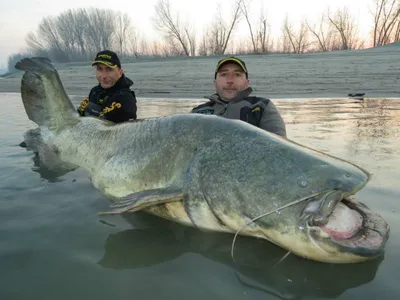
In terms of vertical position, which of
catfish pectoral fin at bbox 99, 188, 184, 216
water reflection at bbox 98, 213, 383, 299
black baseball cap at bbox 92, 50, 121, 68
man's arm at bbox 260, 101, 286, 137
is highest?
black baseball cap at bbox 92, 50, 121, 68

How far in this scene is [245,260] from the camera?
1.80 m

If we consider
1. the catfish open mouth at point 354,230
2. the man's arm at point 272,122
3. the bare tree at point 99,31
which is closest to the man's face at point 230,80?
the man's arm at point 272,122

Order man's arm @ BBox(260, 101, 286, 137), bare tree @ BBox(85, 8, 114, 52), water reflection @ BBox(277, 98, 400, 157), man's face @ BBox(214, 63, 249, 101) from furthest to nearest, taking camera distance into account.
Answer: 1. bare tree @ BBox(85, 8, 114, 52)
2. water reflection @ BBox(277, 98, 400, 157)
3. man's face @ BBox(214, 63, 249, 101)
4. man's arm @ BBox(260, 101, 286, 137)

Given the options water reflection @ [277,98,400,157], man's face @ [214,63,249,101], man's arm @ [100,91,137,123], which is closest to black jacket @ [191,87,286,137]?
man's face @ [214,63,249,101]

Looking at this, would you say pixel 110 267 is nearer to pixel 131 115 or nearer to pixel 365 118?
pixel 131 115

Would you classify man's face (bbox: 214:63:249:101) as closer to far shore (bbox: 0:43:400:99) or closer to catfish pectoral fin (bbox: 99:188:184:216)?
catfish pectoral fin (bbox: 99:188:184:216)

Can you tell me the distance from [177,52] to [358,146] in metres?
35.7

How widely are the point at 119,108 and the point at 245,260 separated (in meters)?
2.81

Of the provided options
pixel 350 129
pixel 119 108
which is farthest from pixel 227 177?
pixel 350 129

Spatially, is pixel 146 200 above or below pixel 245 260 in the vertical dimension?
above

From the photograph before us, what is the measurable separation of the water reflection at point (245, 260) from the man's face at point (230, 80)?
177 cm

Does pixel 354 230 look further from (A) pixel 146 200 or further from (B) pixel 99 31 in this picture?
(B) pixel 99 31

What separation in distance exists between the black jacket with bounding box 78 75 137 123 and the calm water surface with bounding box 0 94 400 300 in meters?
1.38

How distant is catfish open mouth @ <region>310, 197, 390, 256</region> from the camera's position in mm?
1548
